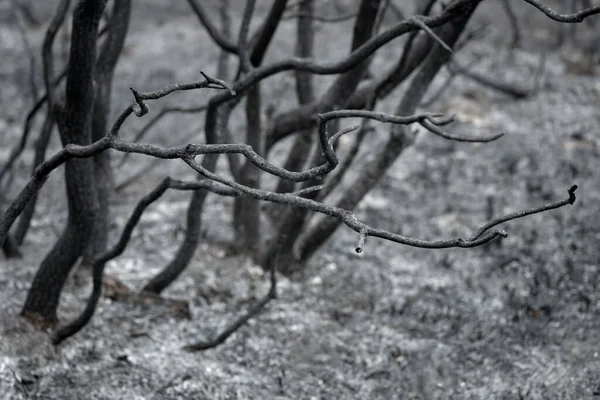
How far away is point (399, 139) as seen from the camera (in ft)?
18.9

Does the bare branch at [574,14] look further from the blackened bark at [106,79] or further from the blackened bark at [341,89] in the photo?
the blackened bark at [106,79]

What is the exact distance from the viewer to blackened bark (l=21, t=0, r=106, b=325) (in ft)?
13.1

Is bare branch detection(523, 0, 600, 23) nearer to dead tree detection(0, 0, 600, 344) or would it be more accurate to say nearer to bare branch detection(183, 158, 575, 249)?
dead tree detection(0, 0, 600, 344)

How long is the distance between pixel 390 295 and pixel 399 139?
1441mm

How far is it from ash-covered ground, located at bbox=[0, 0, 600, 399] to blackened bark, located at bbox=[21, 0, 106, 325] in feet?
0.85

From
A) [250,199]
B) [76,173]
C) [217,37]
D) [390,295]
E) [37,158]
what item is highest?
[217,37]

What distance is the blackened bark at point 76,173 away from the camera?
3.98 m

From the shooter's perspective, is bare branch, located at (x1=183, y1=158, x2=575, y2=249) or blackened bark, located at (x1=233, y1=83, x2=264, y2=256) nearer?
bare branch, located at (x1=183, y1=158, x2=575, y2=249)

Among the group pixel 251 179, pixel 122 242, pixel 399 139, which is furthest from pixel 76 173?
pixel 399 139

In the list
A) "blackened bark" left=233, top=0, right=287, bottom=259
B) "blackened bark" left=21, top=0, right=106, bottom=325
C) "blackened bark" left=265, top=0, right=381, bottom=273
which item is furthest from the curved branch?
"blackened bark" left=21, top=0, right=106, bottom=325

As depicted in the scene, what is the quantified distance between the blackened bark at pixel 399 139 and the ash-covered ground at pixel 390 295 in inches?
17.2

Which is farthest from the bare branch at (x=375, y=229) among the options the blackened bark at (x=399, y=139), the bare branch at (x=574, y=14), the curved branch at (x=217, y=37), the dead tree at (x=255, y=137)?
the curved branch at (x=217, y=37)

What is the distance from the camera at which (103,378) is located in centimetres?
469

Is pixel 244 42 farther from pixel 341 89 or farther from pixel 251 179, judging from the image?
pixel 251 179
